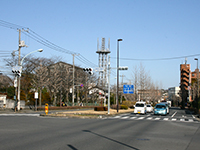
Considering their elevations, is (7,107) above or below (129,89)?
below

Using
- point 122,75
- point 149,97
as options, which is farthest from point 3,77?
point 149,97

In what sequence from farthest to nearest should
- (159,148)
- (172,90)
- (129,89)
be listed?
(172,90), (129,89), (159,148)

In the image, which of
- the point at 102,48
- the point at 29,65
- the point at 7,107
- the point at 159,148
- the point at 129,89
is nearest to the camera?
the point at 159,148

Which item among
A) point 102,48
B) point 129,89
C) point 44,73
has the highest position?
point 102,48

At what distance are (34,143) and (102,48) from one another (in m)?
91.7

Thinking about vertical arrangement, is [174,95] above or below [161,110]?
below

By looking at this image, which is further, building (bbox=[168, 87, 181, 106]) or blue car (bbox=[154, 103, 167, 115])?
building (bbox=[168, 87, 181, 106])

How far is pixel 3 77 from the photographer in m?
63.1

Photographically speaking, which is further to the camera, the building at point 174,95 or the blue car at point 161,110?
the building at point 174,95

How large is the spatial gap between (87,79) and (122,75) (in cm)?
1286

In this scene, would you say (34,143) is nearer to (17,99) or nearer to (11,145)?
(11,145)

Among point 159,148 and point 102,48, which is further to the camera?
point 102,48

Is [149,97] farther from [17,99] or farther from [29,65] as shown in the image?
[17,99]

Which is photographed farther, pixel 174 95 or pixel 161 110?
pixel 174 95
